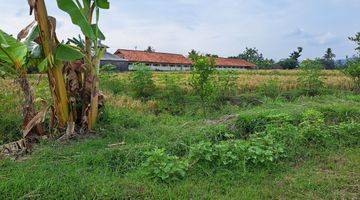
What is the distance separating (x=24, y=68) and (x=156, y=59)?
37447mm

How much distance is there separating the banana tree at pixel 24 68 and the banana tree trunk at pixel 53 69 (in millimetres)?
293

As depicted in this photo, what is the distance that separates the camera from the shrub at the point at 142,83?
1124 cm

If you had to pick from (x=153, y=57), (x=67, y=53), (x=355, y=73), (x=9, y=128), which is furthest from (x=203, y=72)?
(x=153, y=57)

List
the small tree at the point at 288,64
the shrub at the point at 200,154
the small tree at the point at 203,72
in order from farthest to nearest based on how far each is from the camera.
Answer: the small tree at the point at 288,64
the small tree at the point at 203,72
the shrub at the point at 200,154

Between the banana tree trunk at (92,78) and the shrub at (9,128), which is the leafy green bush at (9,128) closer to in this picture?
the shrub at (9,128)

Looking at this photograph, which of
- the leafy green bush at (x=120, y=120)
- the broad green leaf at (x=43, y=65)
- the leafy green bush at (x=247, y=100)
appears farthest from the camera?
the leafy green bush at (x=247, y=100)

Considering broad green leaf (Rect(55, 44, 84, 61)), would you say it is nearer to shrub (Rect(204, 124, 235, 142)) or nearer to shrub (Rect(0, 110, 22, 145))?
shrub (Rect(0, 110, 22, 145))

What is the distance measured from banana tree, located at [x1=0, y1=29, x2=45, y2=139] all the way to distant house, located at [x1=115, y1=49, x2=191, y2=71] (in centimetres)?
3352

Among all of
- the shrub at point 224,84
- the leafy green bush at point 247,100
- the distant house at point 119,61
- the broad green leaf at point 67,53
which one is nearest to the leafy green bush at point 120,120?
the broad green leaf at point 67,53

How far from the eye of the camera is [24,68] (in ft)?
18.7

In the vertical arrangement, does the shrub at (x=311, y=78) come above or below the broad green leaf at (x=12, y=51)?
below

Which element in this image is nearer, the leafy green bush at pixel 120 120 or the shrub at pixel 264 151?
the shrub at pixel 264 151

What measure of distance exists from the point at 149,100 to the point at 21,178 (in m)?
6.84

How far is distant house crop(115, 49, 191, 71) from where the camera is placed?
4128cm
